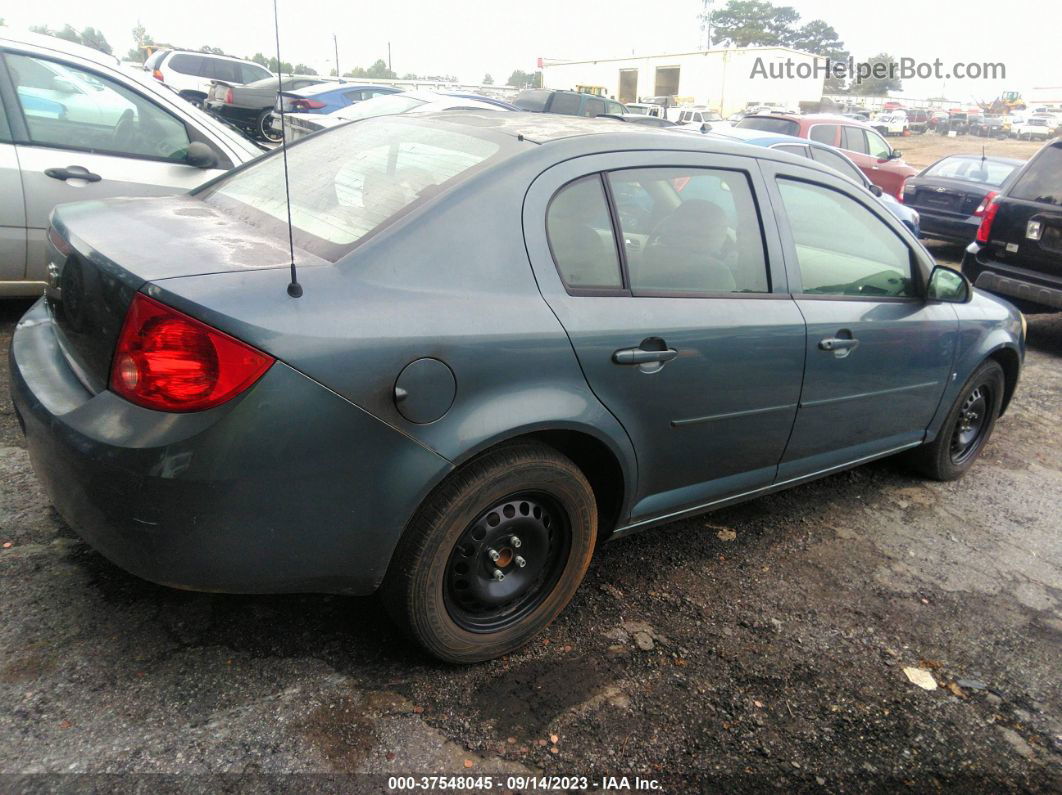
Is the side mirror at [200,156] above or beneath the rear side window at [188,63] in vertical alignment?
beneath

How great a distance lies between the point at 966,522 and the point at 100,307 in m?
3.71

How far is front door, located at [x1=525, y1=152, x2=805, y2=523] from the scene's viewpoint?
251 centimetres

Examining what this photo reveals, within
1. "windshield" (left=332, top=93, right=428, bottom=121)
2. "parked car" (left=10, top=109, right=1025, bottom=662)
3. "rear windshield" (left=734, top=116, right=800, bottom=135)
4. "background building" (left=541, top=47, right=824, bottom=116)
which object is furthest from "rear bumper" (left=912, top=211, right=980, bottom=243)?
"background building" (left=541, top=47, right=824, bottom=116)

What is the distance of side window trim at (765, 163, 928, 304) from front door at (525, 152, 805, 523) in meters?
0.06

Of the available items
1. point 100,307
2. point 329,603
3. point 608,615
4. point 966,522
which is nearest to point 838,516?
point 966,522

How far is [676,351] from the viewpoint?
2.66 m

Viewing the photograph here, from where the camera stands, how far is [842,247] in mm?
3447

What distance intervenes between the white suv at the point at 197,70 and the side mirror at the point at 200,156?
54.7 ft

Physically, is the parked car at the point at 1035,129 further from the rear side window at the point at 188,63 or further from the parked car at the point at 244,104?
the parked car at the point at 244,104

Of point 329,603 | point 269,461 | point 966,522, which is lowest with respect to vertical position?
point 966,522

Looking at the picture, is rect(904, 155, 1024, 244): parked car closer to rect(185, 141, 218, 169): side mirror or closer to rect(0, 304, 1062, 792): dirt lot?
rect(0, 304, 1062, 792): dirt lot

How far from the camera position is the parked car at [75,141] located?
464 cm

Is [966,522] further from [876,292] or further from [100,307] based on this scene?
[100,307]

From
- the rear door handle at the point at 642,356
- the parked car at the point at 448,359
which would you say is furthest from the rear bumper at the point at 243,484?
the rear door handle at the point at 642,356
